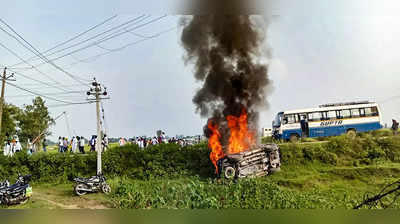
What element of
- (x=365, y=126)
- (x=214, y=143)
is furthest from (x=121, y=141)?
(x=365, y=126)

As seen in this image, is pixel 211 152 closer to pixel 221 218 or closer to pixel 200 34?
pixel 221 218

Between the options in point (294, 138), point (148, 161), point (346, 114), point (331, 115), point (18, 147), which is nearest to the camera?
point (346, 114)

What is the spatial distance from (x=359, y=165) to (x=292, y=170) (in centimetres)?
114

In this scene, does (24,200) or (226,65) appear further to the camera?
(226,65)

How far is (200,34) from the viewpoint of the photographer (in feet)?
18.7

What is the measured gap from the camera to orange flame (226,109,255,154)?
5.63 m

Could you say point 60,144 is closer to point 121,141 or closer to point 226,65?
point 121,141

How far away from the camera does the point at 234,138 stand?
5781mm

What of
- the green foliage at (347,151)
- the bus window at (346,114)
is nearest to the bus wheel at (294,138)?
the green foliage at (347,151)

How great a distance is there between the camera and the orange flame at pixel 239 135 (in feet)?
18.5

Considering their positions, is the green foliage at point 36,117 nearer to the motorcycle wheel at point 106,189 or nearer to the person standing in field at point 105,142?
the person standing in field at point 105,142

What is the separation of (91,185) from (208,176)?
2.20 m

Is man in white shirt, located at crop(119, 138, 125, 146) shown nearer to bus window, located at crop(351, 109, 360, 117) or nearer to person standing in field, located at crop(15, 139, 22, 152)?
person standing in field, located at crop(15, 139, 22, 152)

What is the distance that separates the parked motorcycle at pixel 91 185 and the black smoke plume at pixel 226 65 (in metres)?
2.27
